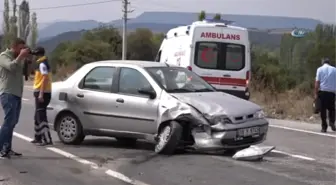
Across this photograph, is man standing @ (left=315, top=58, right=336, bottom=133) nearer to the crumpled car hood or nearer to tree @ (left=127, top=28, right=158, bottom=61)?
the crumpled car hood

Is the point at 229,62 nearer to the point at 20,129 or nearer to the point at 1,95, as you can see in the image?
the point at 20,129

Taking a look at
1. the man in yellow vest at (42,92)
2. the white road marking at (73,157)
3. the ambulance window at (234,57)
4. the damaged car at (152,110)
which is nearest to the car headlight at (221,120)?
the damaged car at (152,110)

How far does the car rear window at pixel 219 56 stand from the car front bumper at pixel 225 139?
769 centimetres

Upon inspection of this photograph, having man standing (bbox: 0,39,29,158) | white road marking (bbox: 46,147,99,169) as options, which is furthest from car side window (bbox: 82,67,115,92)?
man standing (bbox: 0,39,29,158)

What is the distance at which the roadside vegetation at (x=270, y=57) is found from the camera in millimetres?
19619

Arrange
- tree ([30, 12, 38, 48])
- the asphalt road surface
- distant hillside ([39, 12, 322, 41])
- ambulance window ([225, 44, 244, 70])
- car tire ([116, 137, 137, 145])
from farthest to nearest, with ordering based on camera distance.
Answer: tree ([30, 12, 38, 48]) < distant hillside ([39, 12, 322, 41]) < ambulance window ([225, 44, 244, 70]) < car tire ([116, 137, 137, 145]) < the asphalt road surface

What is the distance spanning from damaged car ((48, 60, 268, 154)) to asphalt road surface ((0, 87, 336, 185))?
0.29 metres

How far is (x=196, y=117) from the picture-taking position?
9719mm

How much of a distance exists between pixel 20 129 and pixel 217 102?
218 inches

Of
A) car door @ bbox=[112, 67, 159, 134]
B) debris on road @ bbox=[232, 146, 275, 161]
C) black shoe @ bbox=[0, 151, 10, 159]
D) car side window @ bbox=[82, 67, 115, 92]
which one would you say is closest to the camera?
debris on road @ bbox=[232, 146, 275, 161]

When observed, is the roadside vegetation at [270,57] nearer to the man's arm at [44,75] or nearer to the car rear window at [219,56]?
the car rear window at [219,56]

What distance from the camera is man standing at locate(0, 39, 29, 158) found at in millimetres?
9422

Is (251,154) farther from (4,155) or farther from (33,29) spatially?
(33,29)

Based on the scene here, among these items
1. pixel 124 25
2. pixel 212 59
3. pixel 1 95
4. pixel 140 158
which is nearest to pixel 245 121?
pixel 140 158
